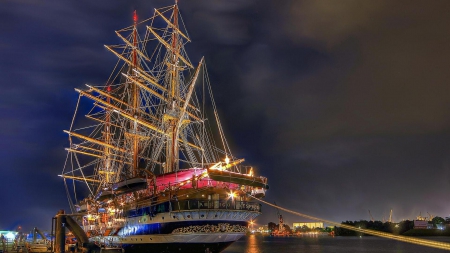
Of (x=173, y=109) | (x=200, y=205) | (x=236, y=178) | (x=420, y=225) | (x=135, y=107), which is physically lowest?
(x=420, y=225)

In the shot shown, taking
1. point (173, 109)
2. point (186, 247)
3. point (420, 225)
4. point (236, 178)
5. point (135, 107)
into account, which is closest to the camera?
point (186, 247)

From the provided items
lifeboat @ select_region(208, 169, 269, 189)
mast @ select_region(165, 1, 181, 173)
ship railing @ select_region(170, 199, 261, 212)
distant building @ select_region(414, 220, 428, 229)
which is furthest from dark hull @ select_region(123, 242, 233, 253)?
distant building @ select_region(414, 220, 428, 229)

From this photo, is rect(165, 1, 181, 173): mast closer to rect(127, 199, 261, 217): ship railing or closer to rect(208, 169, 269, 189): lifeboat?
rect(127, 199, 261, 217): ship railing

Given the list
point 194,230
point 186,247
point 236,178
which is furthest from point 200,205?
point 236,178

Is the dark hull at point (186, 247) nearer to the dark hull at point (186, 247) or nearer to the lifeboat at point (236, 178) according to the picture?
the dark hull at point (186, 247)

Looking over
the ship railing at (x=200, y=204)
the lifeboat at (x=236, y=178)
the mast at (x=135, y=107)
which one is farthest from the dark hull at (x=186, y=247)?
the mast at (x=135, y=107)

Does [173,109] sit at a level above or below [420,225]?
above

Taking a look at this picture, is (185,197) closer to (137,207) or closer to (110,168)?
(137,207)

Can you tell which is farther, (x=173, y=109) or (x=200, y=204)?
(x=173, y=109)

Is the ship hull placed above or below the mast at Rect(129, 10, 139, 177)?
below

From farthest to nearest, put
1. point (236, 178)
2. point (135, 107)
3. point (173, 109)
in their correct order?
point (135, 107) → point (173, 109) → point (236, 178)

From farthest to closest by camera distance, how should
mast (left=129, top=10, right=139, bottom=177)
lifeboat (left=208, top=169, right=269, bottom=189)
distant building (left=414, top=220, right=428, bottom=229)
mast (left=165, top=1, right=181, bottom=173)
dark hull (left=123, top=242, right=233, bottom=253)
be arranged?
distant building (left=414, top=220, right=428, bottom=229)
mast (left=129, top=10, right=139, bottom=177)
mast (left=165, top=1, right=181, bottom=173)
lifeboat (left=208, top=169, right=269, bottom=189)
dark hull (left=123, top=242, right=233, bottom=253)

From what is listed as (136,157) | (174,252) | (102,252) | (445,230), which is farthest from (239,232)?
(445,230)

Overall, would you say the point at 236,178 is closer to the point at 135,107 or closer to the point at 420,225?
the point at 135,107
